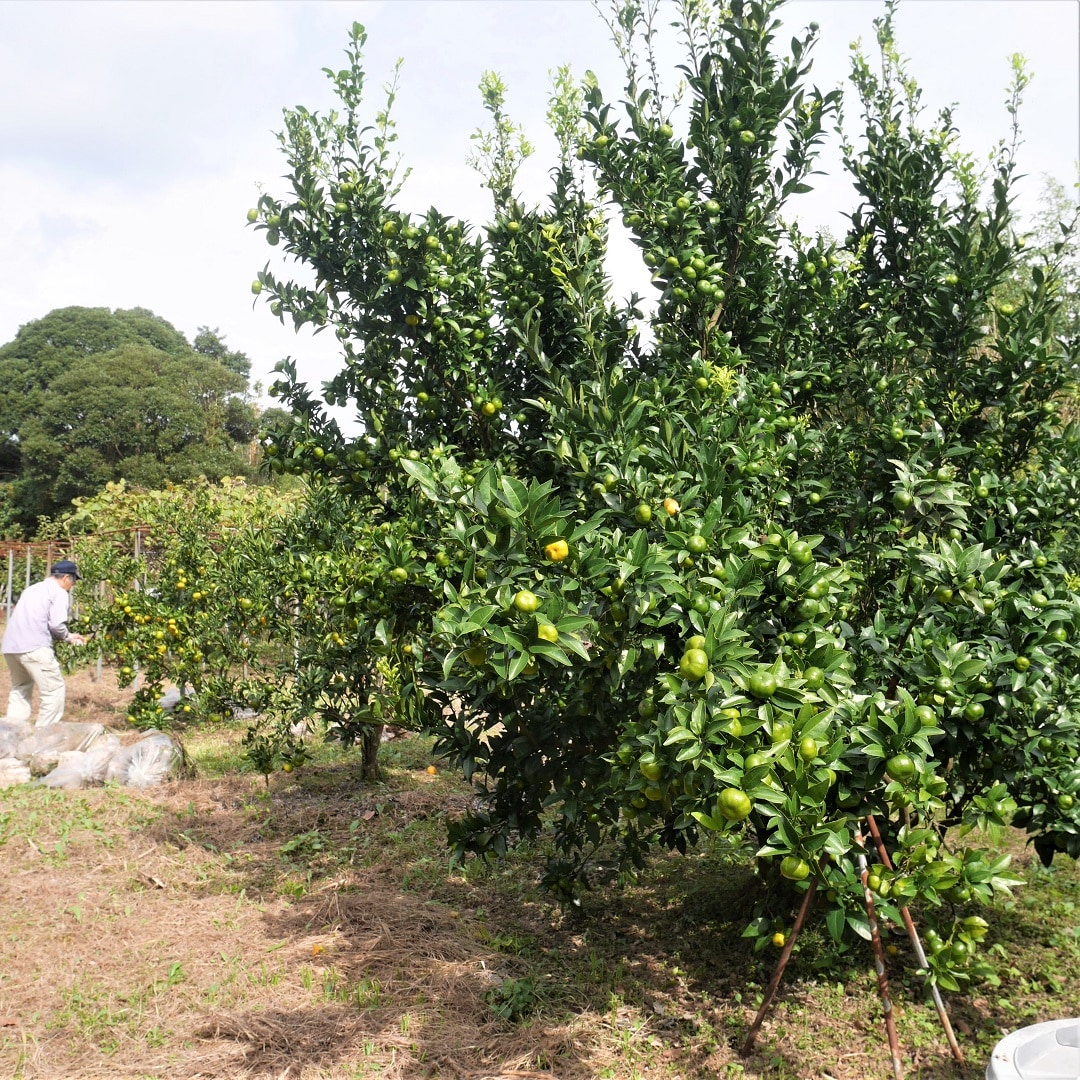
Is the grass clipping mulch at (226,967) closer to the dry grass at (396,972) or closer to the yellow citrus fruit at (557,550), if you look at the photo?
the dry grass at (396,972)

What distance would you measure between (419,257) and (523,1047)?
2.94 metres

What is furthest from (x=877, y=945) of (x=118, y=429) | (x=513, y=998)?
(x=118, y=429)

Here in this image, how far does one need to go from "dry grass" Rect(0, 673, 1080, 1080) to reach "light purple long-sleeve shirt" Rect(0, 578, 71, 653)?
2.58 m

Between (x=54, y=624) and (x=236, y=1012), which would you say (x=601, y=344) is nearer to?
(x=236, y=1012)

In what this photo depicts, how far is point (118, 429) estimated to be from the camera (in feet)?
73.9

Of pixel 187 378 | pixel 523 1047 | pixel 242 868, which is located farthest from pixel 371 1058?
pixel 187 378

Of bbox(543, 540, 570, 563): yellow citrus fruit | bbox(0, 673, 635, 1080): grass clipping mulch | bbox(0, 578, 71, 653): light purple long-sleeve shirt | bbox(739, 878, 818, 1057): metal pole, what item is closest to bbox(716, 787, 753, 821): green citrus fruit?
bbox(739, 878, 818, 1057): metal pole

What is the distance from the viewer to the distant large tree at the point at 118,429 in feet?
73.3

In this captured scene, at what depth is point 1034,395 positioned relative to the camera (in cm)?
343

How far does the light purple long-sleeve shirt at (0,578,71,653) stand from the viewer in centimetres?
730

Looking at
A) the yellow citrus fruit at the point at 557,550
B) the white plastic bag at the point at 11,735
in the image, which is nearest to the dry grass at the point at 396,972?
the white plastic bag at the point at 11,735

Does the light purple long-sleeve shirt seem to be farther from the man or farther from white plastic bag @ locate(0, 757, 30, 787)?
white plastic bag @ locate(0, 757, 30, 787)

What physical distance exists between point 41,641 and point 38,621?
17 cm

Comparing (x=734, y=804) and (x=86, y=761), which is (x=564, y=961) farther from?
(x=86, y=761)
